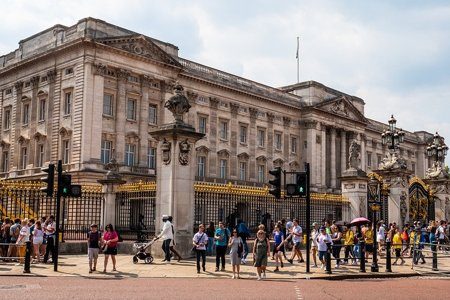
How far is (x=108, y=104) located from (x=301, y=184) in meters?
33.7

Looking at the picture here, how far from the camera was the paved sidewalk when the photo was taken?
16719mm

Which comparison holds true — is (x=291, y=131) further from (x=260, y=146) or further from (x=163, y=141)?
(x=163, y=141)

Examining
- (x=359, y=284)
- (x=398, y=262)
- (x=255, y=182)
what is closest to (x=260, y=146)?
(x=255, y=182)

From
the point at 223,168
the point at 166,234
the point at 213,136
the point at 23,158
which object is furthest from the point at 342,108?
the point at 166,234

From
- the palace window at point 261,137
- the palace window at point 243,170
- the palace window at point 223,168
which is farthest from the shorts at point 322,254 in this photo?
the palace window at point 261,137

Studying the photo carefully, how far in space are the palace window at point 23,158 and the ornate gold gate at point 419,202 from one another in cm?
3499

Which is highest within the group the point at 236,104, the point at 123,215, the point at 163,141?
the point at 236,104

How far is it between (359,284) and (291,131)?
56.5 m

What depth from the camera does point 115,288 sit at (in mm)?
13617

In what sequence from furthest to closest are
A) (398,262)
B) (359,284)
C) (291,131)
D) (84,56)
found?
1. (291,131)
2. (84,56)
3. (398,262)
4. (359,284)

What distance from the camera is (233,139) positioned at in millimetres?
63031

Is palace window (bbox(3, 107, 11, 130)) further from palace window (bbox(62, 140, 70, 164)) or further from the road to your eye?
the road

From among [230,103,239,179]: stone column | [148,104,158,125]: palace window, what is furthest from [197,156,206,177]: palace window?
[148,104,158,125]: palace window

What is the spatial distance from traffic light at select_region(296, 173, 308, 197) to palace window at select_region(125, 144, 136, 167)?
33393 millimetres
